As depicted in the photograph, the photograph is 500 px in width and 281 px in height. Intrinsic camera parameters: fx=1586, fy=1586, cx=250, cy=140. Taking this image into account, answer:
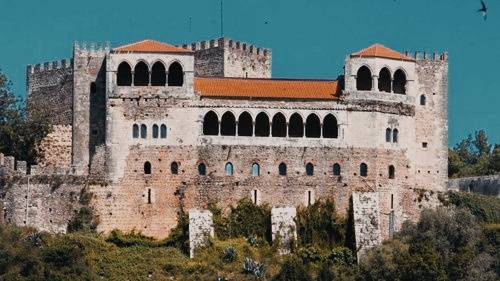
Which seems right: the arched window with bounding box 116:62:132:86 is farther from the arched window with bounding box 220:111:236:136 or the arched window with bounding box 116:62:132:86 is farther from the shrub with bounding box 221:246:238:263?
the shrub with bounding box 221:246:238:263

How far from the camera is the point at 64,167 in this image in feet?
260

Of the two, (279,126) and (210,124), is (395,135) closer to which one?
(279,126)

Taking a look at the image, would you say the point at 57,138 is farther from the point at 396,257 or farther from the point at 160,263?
the point at 396,257

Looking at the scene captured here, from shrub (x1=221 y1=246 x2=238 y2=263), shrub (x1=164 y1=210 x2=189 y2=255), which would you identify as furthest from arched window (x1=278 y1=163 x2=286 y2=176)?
shrub (x1=221 y1=246 x2=238 y2=263)

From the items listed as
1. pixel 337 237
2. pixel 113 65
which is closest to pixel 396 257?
pixel 337 237

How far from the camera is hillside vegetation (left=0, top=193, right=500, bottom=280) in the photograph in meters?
73.4

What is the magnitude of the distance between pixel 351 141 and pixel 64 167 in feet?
47.4

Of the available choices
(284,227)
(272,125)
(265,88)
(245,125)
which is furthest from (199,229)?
(265,88)

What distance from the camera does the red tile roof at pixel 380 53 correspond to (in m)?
80.4

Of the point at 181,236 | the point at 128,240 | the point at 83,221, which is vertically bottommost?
the point at 128,240

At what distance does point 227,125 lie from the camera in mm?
80500

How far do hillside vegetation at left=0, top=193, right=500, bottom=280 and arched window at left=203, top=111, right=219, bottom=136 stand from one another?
4.08m

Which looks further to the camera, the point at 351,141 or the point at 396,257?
the point at 351,141

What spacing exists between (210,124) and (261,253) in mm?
7893
